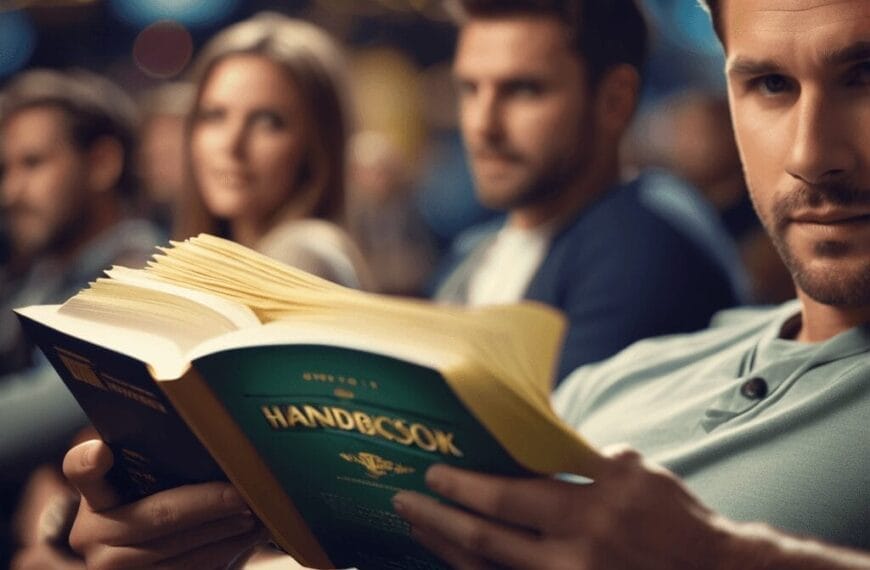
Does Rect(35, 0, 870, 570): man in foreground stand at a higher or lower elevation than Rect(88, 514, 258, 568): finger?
higher

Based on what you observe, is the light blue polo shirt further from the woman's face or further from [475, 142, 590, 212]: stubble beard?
the woman's face

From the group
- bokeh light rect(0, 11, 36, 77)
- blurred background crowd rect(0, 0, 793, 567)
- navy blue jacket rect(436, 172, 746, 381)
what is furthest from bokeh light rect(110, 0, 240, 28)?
navy blue jacket rect(436, 172, 746, 381)

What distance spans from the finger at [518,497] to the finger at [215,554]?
0.95 ft

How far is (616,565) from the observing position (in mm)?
674

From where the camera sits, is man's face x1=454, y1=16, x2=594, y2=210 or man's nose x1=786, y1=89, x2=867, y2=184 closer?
man's nose x1=786, y1=89, x2=867, y2=184

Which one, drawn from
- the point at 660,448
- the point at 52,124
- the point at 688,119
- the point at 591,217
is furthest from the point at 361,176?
the point at 660,448

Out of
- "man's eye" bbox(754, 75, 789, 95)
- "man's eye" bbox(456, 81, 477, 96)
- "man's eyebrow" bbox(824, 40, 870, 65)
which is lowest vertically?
"man's eye" bbox(754, 75, 789, 95)

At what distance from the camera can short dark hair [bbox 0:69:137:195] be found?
2.63 m

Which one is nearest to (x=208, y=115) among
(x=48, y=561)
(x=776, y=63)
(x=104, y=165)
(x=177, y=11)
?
(x=104, y=165)

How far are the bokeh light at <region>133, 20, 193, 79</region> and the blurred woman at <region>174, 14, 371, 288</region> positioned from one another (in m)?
5.52

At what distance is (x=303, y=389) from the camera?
2.36 feet

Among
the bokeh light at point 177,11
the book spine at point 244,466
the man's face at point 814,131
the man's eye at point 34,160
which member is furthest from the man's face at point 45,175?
the bokeh light at point 177,11

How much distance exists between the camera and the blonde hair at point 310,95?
6.86ft

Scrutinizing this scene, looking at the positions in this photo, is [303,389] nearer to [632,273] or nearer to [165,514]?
[165,514]
